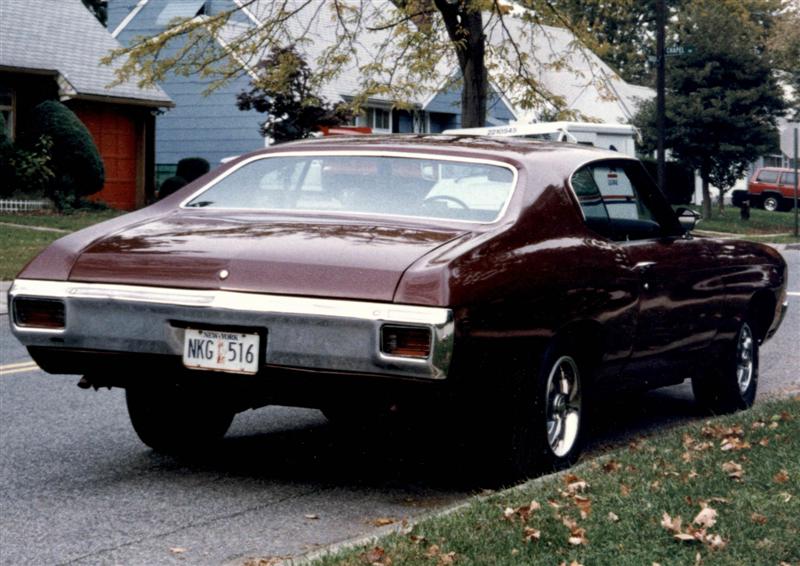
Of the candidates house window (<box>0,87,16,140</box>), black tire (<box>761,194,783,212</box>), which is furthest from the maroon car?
black tire (<box>761,194,783,212</box>)

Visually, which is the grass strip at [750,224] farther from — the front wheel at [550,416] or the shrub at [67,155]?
the front wheel at [550,416]

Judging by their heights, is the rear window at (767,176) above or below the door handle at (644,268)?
above

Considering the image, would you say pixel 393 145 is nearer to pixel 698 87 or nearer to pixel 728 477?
pixel 728 477

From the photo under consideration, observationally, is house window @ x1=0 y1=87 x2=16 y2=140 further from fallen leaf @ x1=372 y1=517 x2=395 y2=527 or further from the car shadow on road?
fallen leaf @ x1=372 y1=517 x2=395 y2=527

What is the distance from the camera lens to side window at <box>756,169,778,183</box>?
56.9 metres

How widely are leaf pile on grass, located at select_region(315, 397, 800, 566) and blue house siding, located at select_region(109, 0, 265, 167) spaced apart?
112 feet

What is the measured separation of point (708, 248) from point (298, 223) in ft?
9.58

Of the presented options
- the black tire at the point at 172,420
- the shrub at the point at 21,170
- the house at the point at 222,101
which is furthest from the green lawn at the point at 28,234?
the black tire at the point at 172,420

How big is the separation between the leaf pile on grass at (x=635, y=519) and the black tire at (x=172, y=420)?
183 centimetres

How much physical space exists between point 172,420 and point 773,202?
5238 cm

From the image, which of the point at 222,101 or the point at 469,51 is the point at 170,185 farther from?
the point at 469,51

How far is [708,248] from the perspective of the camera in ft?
27.3

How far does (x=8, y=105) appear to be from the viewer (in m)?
32.3

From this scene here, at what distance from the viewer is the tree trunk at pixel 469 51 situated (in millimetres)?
22375
